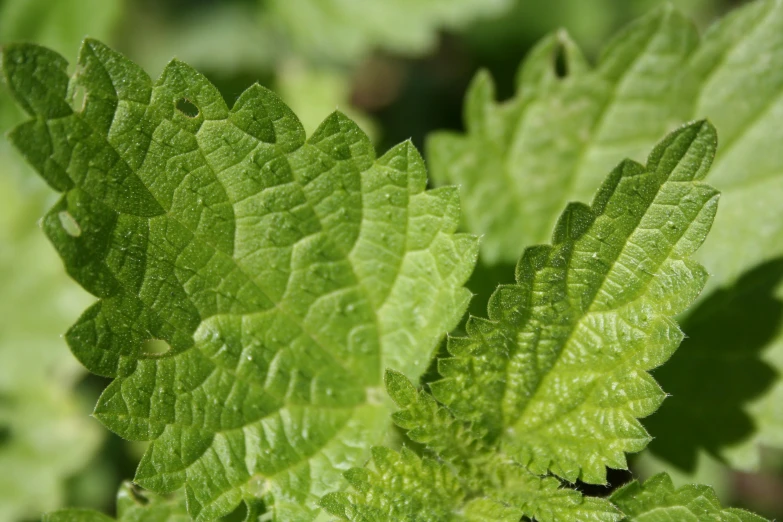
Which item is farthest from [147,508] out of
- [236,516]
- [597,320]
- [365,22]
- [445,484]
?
[365,22]

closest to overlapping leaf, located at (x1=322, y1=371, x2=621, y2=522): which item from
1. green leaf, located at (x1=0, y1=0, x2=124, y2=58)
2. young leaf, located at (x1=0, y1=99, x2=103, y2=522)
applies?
young leaf, located at (x1=0, y1=99, x2=103, y2=522)

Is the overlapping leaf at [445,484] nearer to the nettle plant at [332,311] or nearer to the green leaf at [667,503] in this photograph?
the nettle plant at [332,311]

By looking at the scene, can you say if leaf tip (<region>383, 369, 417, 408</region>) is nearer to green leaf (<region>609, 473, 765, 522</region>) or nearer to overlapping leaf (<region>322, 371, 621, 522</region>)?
overlapping leaf (<region>322, 371, 621, 522</region>)

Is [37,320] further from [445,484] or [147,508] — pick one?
[445,484]

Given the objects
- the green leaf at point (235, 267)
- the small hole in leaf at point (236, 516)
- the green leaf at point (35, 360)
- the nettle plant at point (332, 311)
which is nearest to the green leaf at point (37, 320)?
the green leaf at point (35, 360)

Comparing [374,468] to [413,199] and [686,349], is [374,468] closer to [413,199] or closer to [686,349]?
Result: [413,199]

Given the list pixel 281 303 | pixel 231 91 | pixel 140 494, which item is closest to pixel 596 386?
pixel 281 303
